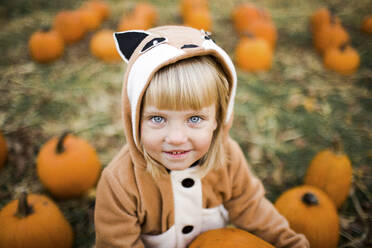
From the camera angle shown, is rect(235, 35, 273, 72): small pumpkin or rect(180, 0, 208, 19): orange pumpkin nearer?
rect(235, 35, 273, 72): small pumpkin

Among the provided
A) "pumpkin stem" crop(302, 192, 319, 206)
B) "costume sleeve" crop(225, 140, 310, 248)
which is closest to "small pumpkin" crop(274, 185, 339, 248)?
"pumpkin stem" crop(302, 192, 319, 206)

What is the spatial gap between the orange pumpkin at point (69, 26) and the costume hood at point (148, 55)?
3.83 meters

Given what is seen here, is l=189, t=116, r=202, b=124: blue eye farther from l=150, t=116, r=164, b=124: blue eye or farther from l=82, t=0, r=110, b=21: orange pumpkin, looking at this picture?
l=82, t=0, r=110, b=21: orange pumpkin

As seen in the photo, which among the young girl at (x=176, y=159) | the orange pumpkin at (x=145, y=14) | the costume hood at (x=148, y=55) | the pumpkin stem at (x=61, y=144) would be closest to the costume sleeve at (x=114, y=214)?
the young girl at (x=176, y=159)

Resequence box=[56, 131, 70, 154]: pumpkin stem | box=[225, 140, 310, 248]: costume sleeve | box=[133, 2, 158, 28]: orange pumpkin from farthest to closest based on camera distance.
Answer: box=[133, 2, 158, 28]: orange pumpkin → box=[56, 131, 70, 154]: pumpkin stem → box=[225, 140, 310, 248]: costume sleeve

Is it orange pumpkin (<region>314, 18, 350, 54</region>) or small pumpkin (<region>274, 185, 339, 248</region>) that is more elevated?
orange pumpkin (<region>314, 18, 350, 54</region>)

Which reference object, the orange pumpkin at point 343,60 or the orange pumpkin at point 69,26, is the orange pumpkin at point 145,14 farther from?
the orange pumpkin at point 343,60

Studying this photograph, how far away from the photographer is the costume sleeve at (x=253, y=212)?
70.5 inches

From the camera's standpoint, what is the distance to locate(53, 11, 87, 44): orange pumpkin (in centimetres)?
471

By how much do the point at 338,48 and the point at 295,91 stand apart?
115 centimetres

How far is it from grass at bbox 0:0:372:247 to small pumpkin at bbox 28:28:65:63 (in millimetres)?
130

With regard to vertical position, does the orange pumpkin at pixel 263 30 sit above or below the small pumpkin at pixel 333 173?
above

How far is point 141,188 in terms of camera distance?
160 centimetres

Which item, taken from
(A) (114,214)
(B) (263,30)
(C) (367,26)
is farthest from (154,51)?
(C) (367,26)
